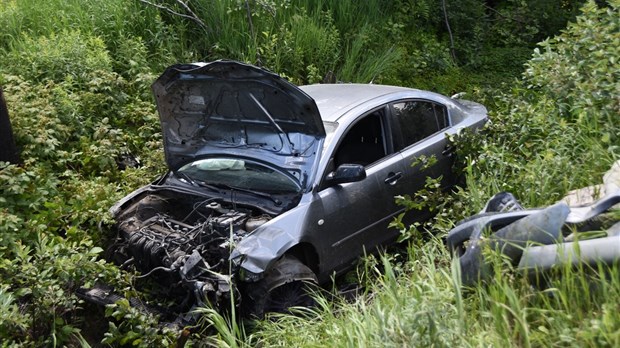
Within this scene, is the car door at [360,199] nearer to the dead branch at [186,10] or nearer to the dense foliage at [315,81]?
the dense foliage at [315,81]

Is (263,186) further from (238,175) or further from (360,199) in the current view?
(360,199)

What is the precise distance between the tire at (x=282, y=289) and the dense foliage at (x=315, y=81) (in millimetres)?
192

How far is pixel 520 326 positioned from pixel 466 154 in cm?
321

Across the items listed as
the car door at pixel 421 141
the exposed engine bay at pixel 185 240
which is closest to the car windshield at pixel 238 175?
the exposed engine bay at pixel 185 240

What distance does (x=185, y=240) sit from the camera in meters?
5.62

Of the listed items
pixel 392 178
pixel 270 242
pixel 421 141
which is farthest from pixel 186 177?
pixel 421 141

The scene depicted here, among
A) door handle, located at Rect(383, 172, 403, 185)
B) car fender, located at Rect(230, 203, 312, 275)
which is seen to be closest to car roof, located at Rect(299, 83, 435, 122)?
door handle, located at Rect(383, 172, 403, 185)

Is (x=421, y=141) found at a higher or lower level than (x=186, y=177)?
lower

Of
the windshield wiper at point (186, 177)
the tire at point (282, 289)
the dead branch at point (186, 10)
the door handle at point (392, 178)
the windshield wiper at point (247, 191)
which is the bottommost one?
the tire at point (282, 289)

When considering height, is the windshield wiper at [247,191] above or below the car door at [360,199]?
above

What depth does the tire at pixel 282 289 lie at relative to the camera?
5.38 meters

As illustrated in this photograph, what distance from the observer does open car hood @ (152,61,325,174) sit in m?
5.74

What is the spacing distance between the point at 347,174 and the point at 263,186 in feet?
2.38

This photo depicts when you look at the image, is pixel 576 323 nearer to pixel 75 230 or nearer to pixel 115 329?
pixel 115 329
